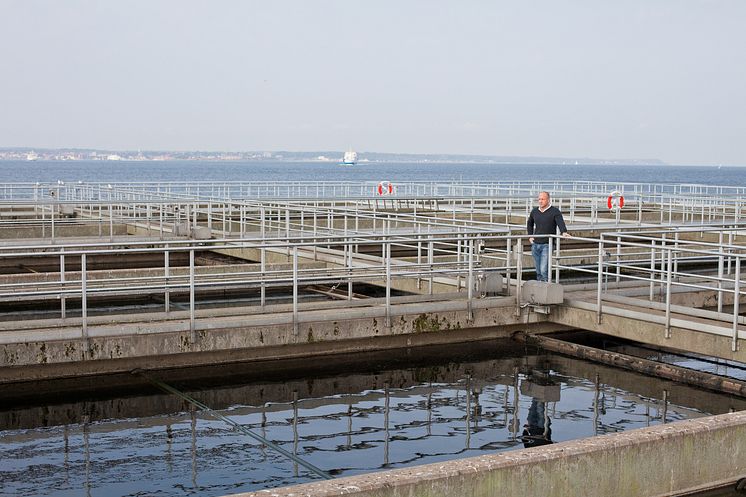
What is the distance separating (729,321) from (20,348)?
922 cm

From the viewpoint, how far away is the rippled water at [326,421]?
9.05m

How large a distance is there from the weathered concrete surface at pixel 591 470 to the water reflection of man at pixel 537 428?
191cm

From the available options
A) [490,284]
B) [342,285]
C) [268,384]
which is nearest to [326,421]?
[268,384]

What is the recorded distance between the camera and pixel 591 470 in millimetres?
7742

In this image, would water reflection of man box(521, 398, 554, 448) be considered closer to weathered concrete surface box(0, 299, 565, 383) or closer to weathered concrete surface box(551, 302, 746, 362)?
weathered concrete surface box(551, 302, 746, 362)

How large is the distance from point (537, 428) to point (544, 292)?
14.7 ft

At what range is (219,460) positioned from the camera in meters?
9.43

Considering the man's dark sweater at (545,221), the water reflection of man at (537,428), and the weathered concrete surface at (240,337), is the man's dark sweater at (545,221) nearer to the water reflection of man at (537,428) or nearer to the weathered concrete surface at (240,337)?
the weathered concrete surface at (240,337)

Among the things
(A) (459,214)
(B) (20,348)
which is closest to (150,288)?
(B) (20,348)

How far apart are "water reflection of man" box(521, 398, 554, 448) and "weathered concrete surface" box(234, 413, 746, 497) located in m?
1.91

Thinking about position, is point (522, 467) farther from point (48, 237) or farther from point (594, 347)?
point (48, 237)

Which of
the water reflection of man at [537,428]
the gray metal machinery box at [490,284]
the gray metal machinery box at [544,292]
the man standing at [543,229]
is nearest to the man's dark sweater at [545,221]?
the man standing at [543,229]

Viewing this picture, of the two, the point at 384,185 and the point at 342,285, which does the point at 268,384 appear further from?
the point at 384,185

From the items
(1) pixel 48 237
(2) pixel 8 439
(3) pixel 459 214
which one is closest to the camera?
(2) pixel 8 439
